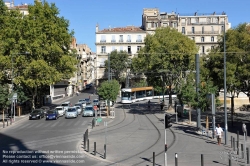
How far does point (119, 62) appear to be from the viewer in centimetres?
8356

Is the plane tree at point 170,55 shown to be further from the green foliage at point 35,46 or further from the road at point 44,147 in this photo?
the road at point 44,147

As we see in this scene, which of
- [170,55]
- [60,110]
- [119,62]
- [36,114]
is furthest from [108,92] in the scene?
[119,62]

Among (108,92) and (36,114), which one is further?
(36,114)

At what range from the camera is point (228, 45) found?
109ft

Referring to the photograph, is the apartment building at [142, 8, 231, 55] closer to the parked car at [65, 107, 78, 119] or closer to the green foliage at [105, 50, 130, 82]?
the green foliage at [105, 50, 130, 82]

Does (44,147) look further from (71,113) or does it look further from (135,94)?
(135,94)

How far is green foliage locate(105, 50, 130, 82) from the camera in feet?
274

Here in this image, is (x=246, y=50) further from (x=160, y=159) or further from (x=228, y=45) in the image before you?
(x=160, y=159)

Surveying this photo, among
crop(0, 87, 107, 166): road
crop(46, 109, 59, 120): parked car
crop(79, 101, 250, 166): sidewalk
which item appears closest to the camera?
crop(79, 101, 250, 166): sidewalk

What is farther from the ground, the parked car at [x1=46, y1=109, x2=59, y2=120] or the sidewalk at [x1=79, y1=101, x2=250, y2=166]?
the parked car at [x1=46, y1=109, x2=59, y2=120]

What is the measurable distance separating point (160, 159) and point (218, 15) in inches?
3297

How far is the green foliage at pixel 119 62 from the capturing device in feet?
274

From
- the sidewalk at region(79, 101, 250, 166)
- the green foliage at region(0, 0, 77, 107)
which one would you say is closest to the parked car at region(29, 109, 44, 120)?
the green foliage at region(0, 0, 77, 107)

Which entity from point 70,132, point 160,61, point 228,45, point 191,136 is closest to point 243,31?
point 228,45
